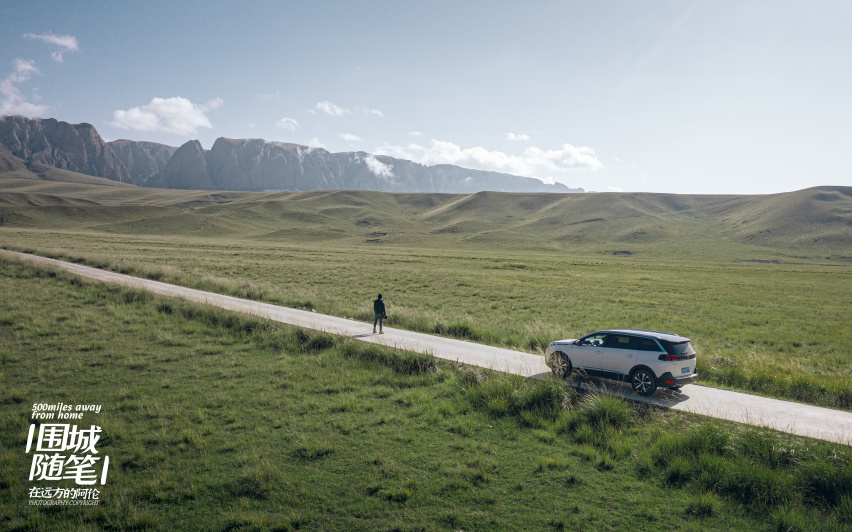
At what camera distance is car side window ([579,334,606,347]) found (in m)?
13.2

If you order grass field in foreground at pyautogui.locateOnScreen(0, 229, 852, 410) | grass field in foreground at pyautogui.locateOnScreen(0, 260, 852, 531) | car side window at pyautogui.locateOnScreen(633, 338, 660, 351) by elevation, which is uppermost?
car side window at pyautogui.locateOnScreen(633, 338, 660, 351)

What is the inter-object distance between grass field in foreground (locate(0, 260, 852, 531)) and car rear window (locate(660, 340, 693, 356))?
1.95 m

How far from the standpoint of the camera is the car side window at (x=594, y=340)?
43.4 feet

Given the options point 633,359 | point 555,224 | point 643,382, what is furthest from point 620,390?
point 555,224

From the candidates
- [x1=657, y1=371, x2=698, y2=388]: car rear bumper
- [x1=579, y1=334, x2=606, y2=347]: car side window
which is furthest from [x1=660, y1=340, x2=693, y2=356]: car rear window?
[x1=579, y1=334, x2=606, y2=347]: car side window

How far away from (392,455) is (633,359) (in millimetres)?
7624

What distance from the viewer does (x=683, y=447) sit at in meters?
8.52

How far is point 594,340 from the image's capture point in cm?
1345

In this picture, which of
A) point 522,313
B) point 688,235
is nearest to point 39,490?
point 522,313

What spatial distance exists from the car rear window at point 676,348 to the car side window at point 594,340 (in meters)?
1.69

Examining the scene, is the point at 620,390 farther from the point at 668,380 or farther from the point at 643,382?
the point at 668,380

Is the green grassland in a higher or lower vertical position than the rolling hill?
lower

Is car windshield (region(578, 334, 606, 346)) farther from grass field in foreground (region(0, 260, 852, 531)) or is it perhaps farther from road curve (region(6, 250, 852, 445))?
grass field in foreground (region(0, 260, 852, 531))

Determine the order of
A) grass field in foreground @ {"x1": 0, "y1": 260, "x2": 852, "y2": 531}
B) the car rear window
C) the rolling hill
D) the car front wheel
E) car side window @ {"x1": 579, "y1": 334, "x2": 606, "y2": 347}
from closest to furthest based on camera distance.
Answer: grass field in foreground @ {"x1": 0, "y1": 260, "x2": 852, "y2": 531}, the car rear window, car side window @ {"x1": 579, "y1": 334, "x2": 606, "y2": 347}, the car front wheel, the rolling hill
